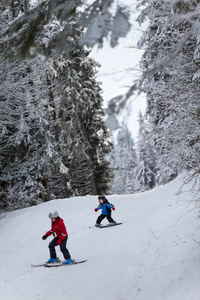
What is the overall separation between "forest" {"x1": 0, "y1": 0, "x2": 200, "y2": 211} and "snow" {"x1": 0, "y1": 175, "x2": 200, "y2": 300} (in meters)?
1.66

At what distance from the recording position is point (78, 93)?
78.4 feet

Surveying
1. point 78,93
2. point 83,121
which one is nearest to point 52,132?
point 83,121

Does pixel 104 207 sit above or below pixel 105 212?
above

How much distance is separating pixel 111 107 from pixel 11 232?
11.1m

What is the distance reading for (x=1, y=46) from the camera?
5.36m

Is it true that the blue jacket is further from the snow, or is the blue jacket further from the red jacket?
the red jacket

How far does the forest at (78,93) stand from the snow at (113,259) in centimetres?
166

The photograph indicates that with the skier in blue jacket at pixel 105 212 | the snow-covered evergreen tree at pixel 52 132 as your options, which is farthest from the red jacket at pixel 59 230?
the snow-covered evergreen tree at pixel 52 132

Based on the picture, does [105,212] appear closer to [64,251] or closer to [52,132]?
[64,251]

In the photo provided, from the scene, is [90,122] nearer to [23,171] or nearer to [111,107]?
[23,171]

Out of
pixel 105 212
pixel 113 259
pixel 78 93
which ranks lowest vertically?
pixel 113 259

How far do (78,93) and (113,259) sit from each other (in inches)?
665

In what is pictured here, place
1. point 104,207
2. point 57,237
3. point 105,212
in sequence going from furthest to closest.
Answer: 1. point 104,207
2. point 105,212
3. point 57,237

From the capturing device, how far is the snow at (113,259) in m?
6.36
